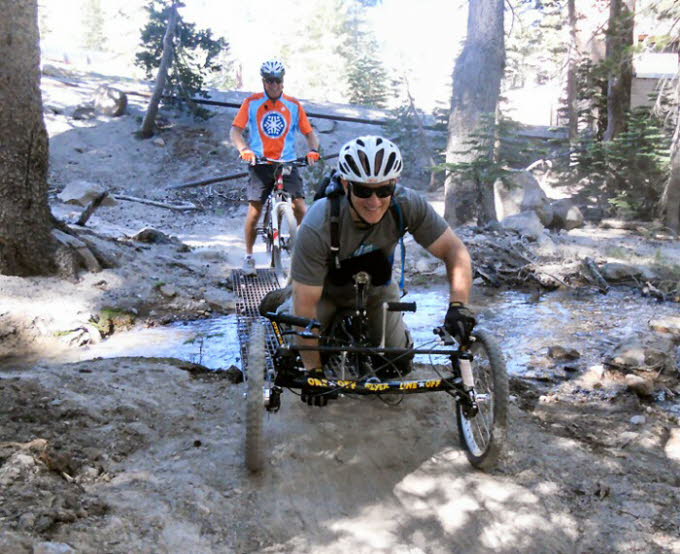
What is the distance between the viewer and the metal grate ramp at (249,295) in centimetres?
664

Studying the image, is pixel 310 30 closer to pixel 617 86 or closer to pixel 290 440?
pixel 617 86

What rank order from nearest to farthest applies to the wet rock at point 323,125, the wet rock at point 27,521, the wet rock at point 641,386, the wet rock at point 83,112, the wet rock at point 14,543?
the wet rock at point 14,543, the wet rock at point 27,521, the wet rock at point 641,386, the wet rock at point 83,112, the wet rock at point 323,125

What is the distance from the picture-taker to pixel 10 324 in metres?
6.58

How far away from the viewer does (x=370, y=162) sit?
378cm

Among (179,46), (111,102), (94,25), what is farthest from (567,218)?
(94,25)

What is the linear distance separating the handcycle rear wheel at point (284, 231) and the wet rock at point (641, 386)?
3.98 m

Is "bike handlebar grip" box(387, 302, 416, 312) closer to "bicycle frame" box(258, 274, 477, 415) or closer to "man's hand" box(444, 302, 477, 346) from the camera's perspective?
"bicycle frame" box(258, 274, 477, 415)

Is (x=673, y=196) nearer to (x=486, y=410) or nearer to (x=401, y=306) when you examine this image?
(x=486, y=410)

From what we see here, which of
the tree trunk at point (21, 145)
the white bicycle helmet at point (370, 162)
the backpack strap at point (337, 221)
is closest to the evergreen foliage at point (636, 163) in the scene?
the backpack strap at point (337, 221)

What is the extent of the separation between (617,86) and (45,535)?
1922 cm

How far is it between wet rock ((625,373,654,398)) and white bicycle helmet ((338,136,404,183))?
3254 mm

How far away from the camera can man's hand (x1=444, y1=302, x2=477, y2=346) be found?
12.2 ft

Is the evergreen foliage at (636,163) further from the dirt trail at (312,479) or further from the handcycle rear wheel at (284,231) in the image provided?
the dirt trail at (312,479)

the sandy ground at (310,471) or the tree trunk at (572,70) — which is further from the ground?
the tree trunk at (572,70)
